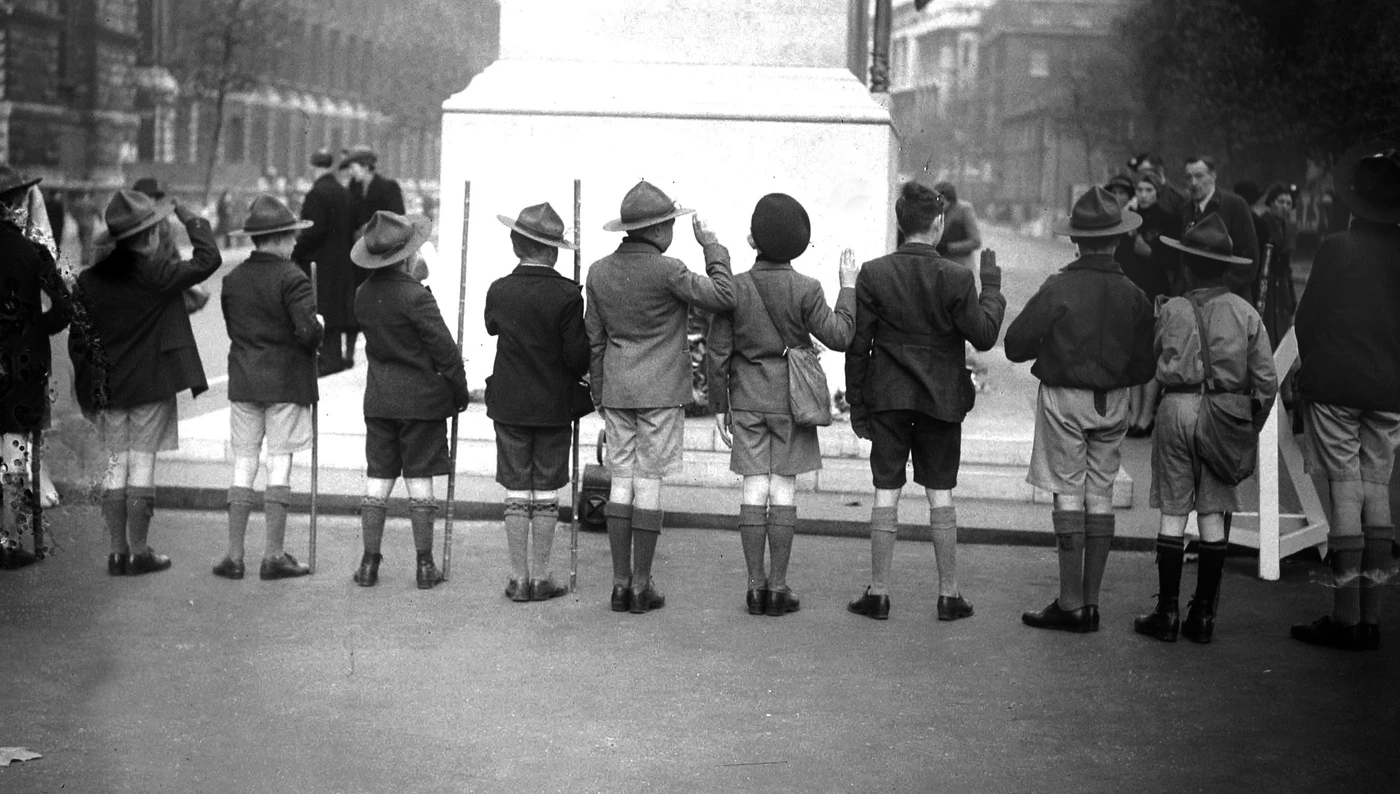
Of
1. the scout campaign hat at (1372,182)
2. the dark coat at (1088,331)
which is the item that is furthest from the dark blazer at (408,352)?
the scout campaign hat at (1372,182)

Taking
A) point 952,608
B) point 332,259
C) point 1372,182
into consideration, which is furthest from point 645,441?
point 332,259

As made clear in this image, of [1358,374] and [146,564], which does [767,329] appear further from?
[146,564]

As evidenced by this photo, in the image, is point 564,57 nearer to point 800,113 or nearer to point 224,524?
point 800,113

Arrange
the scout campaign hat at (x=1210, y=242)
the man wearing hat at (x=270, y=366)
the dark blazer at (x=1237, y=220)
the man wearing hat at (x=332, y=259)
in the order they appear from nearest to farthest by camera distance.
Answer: the scout campaign hat at (x=1210, y=242)
the man wearing hat at (x=270, y=366)
the dark blazer at (x=1237, y=220)
the man wearing hat at (x=332, y=259)

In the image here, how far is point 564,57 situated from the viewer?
12.5 metres

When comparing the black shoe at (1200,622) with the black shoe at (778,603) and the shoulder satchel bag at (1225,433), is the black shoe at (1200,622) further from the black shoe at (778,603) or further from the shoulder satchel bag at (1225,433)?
the black shoe at (778,603)

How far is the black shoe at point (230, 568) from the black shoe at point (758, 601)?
2281 millimetres

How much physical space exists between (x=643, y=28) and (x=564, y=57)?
0.57m

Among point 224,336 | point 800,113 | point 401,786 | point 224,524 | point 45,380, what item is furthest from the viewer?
point 224,336

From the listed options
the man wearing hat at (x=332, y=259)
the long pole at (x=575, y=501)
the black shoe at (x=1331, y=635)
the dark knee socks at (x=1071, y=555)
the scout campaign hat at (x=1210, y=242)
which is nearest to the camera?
the black shoe at (x=1331, y=635)

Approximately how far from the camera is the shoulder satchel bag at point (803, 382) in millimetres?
7848

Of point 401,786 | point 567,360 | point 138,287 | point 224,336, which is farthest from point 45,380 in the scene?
point 224,336

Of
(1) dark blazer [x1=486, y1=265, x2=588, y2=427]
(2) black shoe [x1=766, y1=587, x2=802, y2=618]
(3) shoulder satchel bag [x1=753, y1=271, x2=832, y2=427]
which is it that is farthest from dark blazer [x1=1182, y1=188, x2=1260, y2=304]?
(1) dark blazer [x1=486, y1=265, x2=588, y2=427]

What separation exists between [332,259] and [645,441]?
7.44m
